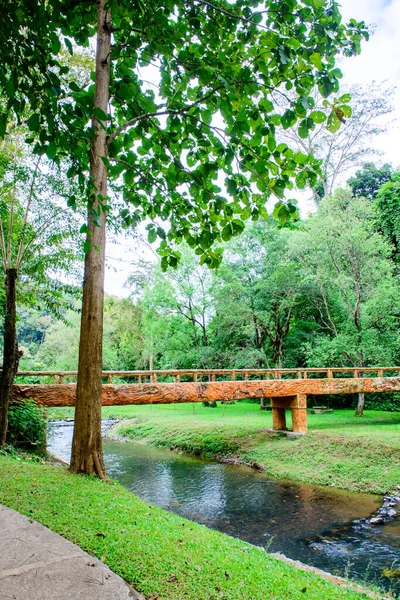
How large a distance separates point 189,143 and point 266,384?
11515mm

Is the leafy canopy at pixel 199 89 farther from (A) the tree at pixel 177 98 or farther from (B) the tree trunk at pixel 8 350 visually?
(B) the tree trunk at pixel 8 350

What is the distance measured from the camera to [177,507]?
29.6ft

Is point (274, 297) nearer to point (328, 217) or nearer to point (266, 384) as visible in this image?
point (328, 217)

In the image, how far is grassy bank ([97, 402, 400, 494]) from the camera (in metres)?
10.9

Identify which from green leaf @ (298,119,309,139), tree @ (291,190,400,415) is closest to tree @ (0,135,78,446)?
green leaf @ (298,119,309,139)

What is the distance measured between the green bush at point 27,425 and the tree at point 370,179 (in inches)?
966

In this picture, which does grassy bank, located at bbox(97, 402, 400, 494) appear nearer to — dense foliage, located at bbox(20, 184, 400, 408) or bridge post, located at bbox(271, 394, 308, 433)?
bridge post, located at bbox(271, 394, 308, 433)

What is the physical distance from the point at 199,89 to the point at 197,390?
10.4m

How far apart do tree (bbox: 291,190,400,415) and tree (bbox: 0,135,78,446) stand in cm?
1198

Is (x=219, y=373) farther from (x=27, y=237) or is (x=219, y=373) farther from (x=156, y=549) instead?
(x=156, y=549)

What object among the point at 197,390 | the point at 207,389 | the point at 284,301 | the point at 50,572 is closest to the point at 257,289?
the point at 284,301

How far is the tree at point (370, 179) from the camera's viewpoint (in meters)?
27.5

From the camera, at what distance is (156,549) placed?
326 cm

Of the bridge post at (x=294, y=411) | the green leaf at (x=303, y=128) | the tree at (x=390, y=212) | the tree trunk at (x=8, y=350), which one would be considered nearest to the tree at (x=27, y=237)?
the tree trunk at (x=8, y=350)
